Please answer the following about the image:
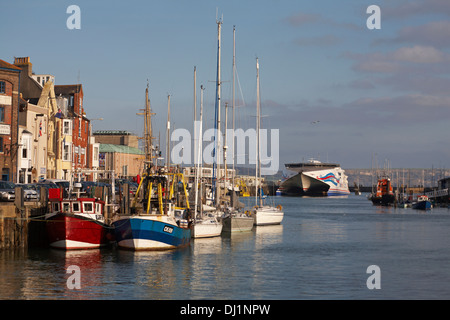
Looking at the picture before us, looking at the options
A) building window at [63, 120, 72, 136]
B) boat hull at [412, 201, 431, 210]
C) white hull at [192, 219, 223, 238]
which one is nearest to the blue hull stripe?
white hull at [192, 219, 223, 238]

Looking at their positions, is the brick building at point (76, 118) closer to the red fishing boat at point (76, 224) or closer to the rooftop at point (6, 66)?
the rooftop at point (6, 66)

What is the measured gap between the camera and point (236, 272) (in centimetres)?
4084

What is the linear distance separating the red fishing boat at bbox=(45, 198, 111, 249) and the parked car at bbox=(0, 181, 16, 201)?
3.86 m

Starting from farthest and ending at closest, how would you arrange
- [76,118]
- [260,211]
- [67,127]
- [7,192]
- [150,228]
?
[76,118], [67,127], [260,211], [7,192], [150,228]

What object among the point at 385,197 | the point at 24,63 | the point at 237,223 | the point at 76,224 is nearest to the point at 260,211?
the point at 237,223

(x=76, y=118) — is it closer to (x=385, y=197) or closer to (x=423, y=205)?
(x=423, y=205)

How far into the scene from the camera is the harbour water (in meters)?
33.6

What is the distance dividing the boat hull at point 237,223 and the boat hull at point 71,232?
18.2 meters

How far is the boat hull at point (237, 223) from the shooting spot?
6406cm

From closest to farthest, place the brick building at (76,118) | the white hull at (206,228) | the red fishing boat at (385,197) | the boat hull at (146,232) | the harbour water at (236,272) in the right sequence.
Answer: the harbour water at (236,272) → the boat hull at (146,232) → the white hull at (206,228) → the brick building at (76,118) → the red fishing boat at (385,197)

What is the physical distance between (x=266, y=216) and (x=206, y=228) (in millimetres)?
19852

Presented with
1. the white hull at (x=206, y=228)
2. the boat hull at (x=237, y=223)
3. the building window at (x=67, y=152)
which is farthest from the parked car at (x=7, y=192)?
the building window at (x=67, y=152)
